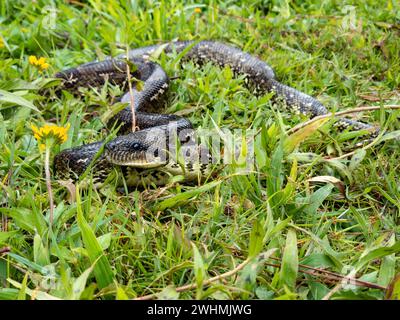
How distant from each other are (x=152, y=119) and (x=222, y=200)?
65.4 inches

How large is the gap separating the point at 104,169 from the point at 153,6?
371cm

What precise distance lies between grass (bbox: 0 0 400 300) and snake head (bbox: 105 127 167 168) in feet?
0.73

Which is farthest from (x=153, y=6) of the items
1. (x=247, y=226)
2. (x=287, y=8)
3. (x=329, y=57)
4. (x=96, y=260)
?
(x=96, y=260)

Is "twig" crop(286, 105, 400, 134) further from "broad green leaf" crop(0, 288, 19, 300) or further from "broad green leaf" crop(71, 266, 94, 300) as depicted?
"broad green leaf" crop(0, 288, 19, 300)

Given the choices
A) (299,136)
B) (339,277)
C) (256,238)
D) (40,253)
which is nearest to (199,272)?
(256,238)

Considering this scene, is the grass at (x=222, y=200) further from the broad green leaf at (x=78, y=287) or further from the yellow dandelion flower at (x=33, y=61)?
the yellow dandelion flower at (x=33, y=61)

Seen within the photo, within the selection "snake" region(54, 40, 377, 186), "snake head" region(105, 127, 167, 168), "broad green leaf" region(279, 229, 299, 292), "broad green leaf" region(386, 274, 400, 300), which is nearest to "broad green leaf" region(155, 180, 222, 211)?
"snake" region(54, 40, 377, 186)

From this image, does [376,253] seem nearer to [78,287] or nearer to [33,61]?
[78,287]

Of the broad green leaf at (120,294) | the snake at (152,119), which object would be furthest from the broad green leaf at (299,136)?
the broad green leaf at (120,294)

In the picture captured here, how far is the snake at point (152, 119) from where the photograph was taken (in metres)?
4.31

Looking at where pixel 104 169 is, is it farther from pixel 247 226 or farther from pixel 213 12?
pixel 213 12

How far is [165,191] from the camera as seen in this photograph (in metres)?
4.13

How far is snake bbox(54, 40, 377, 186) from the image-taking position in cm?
431

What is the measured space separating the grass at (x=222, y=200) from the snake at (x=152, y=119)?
168 mm
